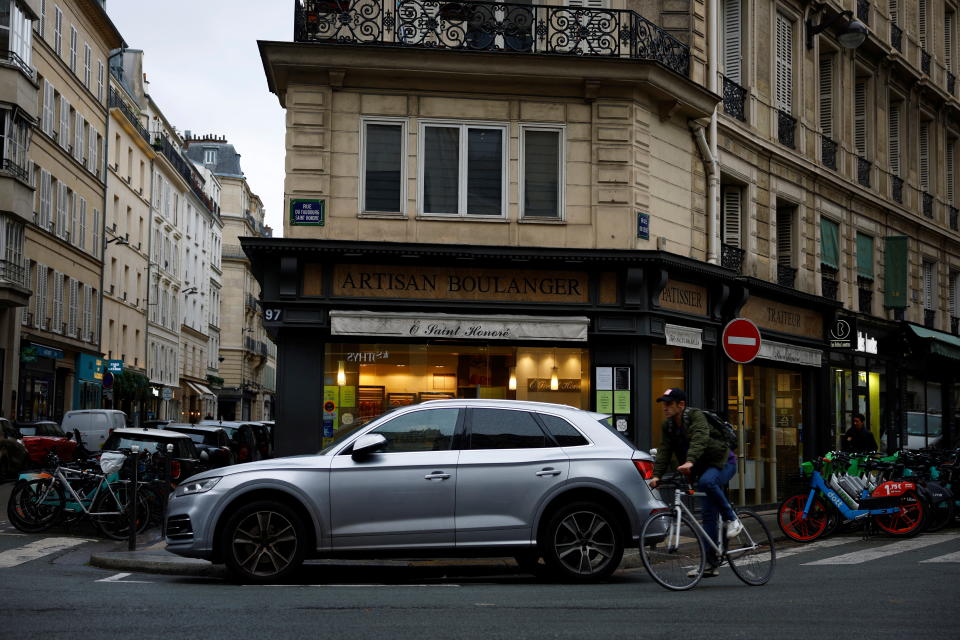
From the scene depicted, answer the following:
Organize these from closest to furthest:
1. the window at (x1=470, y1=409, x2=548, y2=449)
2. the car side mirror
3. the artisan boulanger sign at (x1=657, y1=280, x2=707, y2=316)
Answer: the car side mirror < the window at (x1=470, y1=409, x2=548, y2=449) < the artisan boulanger sign at (x1=657, y1=280, x2=707, y2=316)

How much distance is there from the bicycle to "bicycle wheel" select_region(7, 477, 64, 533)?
29.5ft

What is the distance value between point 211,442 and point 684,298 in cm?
1135

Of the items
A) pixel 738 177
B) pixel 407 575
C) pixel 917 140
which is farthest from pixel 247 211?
pixel 407 575

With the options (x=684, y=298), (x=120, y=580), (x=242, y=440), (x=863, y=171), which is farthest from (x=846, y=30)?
(x=120, y=580)

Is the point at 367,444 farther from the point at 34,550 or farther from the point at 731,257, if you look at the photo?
the point at 731,257

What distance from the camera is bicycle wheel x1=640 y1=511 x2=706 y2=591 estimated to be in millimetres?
10281

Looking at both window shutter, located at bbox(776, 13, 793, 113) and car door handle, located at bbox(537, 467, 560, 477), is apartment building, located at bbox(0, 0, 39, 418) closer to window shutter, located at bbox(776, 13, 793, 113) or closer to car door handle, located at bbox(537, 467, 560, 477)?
window shutter, located at bbox(776, 13, 793, 113)

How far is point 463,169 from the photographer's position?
1931 cm

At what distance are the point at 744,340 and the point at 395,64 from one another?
6.75 m

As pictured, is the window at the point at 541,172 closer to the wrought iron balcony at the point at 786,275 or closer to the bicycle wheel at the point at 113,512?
the wrought iron balcony at the point at 786,275

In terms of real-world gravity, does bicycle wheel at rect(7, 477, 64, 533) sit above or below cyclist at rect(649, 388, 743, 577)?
below

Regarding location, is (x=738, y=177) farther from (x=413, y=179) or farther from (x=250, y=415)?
(x=250, y=415)

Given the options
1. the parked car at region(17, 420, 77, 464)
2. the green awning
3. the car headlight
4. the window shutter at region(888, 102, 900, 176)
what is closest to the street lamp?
the window shutter at region(888, 102, 900, 176)

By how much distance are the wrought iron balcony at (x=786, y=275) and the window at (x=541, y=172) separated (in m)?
6.76
